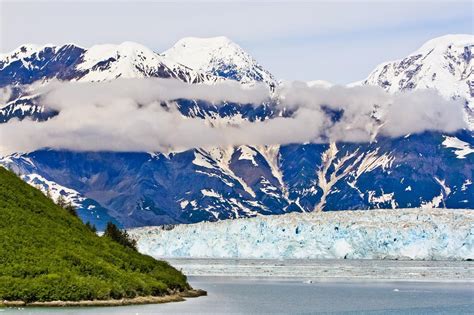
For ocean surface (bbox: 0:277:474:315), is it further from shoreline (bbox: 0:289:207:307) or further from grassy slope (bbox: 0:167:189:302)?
grassy slope (bbox: 0:167:189:302)

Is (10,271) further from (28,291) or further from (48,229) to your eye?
(48,229)

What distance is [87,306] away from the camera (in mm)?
90500

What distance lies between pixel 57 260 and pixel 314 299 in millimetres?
37973

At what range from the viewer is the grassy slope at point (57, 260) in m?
90.3

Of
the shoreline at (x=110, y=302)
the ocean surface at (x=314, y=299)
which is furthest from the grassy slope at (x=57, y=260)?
the ocean surface at (x=314, y=299)

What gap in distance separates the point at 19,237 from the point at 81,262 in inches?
272

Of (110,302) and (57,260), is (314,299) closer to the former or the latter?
(110,302)

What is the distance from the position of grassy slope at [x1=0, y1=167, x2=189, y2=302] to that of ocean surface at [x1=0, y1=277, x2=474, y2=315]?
10.4 ft

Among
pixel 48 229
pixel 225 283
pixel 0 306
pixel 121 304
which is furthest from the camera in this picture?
pixel 225 283

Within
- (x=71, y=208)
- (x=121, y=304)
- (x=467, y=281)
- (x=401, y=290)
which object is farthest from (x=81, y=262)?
(x=467, y=281)

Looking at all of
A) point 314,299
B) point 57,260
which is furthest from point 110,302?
point 314,299

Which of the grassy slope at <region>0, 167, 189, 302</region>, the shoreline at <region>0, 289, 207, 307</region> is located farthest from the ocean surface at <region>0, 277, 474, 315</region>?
the grassy slope at <region>0, 167, 189, 302</region>

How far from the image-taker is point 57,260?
94.3 metres

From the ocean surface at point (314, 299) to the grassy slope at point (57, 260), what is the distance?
3.18m
